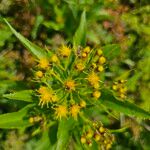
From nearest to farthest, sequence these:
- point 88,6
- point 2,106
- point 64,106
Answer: point 64,106
point 88,6
point 2,106

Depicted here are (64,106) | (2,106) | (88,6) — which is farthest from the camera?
(2,106)

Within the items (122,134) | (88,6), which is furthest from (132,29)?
(122,134)

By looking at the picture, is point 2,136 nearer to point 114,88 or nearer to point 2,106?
point 2,106

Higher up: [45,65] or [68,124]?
[45,65]

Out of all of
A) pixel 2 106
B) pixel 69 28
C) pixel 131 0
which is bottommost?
pixel 2 106

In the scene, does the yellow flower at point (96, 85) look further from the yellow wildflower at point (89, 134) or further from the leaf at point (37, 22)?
the leaf at point (37, 22)

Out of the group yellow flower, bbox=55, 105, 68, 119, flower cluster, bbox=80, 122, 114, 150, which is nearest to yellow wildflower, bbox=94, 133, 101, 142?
flower cluster, bbox=80, 122, 114, 150

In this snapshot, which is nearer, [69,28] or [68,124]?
[68,124]
